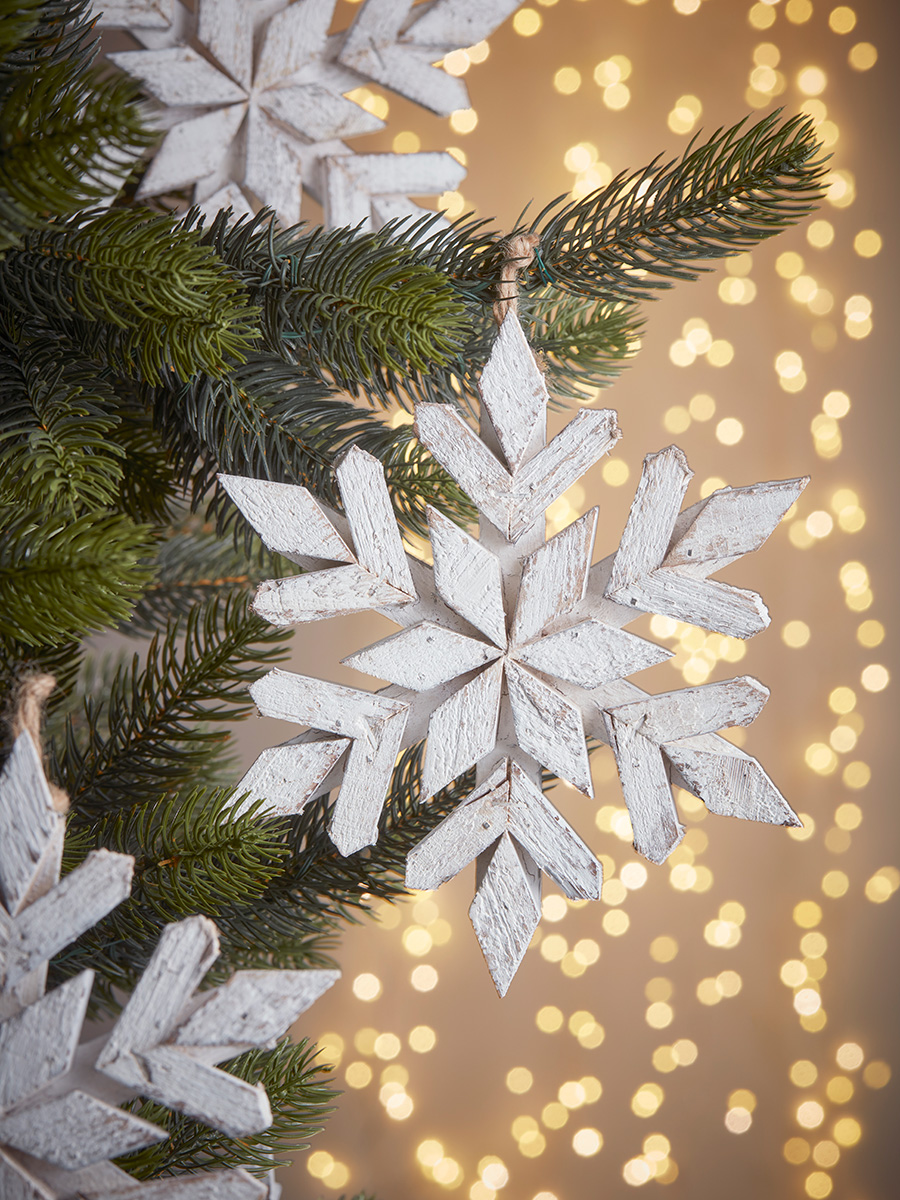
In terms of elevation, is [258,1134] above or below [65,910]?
below

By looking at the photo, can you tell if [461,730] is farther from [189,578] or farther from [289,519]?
[189,578]

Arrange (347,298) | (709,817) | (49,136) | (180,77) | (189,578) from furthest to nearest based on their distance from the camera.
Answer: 1. (709,817)
2. (189,578)
3. (180,77)
4. (347,298)
5. (49,136)

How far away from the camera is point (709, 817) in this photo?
2.77 ft

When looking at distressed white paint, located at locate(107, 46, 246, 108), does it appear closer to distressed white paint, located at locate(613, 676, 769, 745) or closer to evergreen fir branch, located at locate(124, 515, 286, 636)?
evergreen fir branch, located at locate(124, 515, 286, 636)

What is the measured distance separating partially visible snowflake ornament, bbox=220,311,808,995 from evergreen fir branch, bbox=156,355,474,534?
0.06 m

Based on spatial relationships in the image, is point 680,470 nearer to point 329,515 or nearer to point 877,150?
point 329,515

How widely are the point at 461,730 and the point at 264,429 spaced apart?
17 cm

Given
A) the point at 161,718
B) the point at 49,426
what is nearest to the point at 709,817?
the point at 161,718

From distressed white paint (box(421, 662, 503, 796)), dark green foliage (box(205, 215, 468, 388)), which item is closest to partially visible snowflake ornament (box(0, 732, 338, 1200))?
distressed white paint (box(421, 662, 503, 796))

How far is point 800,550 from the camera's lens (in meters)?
0.82

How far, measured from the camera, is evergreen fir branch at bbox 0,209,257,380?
0.29 m

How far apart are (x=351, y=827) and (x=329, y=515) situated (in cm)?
14

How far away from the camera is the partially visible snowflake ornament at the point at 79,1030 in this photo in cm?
27

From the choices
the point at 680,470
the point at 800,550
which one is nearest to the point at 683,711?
the point at 680,470
